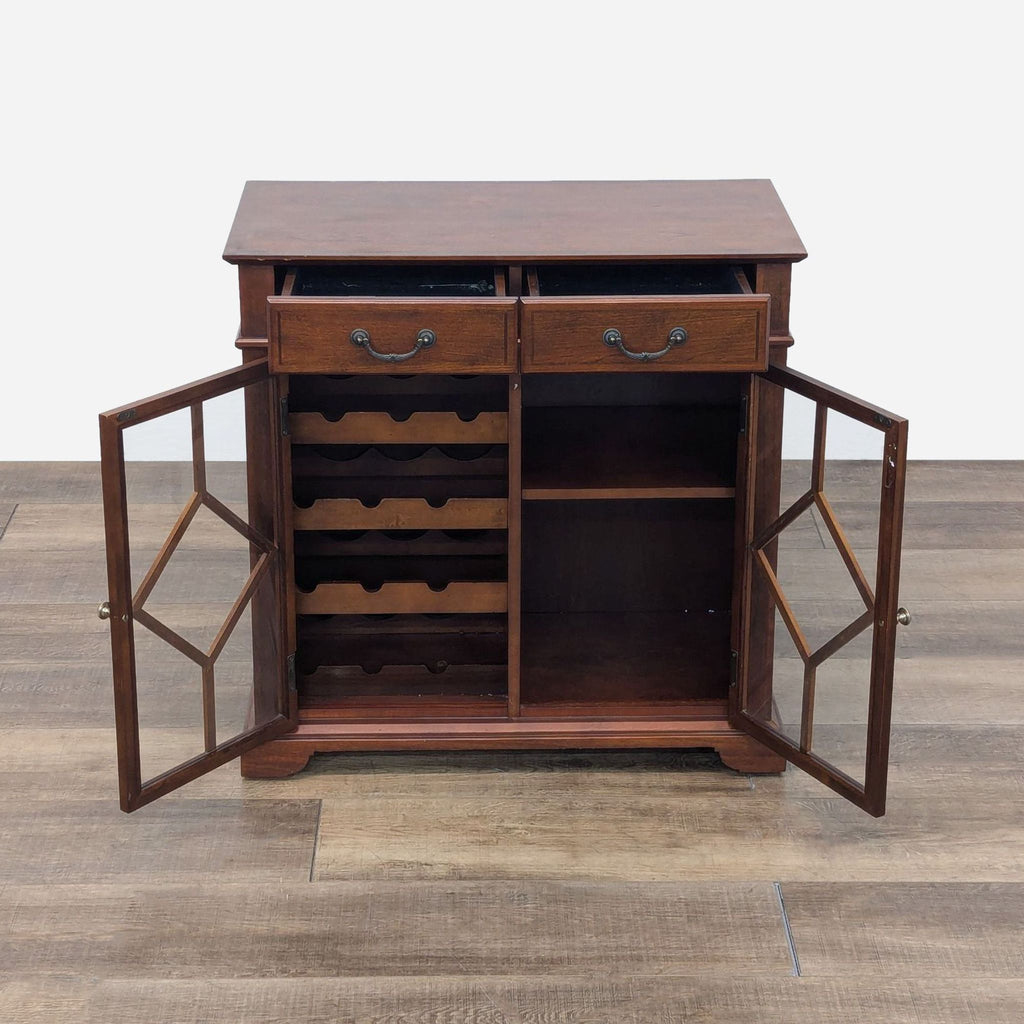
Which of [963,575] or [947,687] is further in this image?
[963,575]

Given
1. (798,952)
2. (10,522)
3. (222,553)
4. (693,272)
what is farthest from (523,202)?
(10,522)

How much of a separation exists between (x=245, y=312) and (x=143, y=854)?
0.94m

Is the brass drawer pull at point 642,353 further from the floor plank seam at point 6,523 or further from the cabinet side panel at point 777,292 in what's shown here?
the floor plank seam at point 6,523

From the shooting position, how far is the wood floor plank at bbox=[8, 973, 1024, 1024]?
260 cm

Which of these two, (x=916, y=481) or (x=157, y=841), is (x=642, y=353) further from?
(x=916, y=481)

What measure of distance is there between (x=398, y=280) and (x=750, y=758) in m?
1.08

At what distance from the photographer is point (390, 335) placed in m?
2.80

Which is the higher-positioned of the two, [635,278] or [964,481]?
[635,278]

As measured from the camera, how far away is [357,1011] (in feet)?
8.60

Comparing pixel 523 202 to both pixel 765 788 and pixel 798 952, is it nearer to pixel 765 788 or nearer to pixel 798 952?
pixel 765 788

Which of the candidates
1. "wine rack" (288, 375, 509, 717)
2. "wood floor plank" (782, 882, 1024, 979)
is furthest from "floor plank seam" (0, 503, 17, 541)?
"wood floor plank" (782, 882, 1024, 979)

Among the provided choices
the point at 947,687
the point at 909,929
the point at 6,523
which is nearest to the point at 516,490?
the point at 909,929

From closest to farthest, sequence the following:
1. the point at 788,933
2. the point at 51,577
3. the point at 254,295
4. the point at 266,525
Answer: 1. the point at 788,933
2. the point at 254,295
3. the point at 266,525
4. the point at 51,577

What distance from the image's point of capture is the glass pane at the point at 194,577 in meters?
2.78
